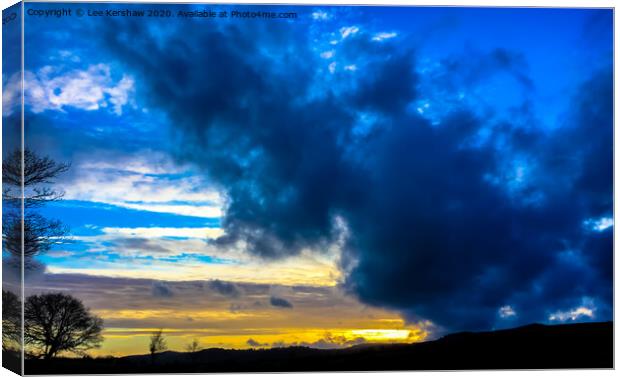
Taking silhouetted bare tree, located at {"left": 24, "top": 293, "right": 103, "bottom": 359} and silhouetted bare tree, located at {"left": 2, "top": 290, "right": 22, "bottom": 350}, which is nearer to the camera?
silhouetted bare tree, located at {"left": 2, "top": 290, "right": 22, "bottom": 350}

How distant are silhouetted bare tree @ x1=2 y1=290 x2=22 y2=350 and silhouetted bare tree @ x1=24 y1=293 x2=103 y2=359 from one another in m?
0.22

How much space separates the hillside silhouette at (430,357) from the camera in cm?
2161

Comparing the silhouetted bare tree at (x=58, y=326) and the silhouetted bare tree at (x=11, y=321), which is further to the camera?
the silhouetted bare tree at (x=58, y=326)

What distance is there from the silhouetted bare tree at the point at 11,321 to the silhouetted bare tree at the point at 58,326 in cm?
22

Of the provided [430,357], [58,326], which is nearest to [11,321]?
[58,326]

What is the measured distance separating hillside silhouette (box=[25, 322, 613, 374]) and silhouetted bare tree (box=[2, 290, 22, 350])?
1.25 metres

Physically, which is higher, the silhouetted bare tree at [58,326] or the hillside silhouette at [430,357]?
the silhouetted bare tree at [58,326]

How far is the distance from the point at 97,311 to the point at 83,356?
4.10 feet

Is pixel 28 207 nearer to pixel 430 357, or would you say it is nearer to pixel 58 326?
pixel 58 326

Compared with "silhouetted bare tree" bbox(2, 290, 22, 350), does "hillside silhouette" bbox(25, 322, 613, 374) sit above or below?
below

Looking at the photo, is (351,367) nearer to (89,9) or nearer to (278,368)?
(278,368)

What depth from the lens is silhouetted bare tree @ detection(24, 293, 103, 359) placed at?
21.1 m

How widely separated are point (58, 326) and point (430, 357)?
33.5ft

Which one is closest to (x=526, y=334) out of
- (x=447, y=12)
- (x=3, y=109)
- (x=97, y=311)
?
(x=447, y=12)
